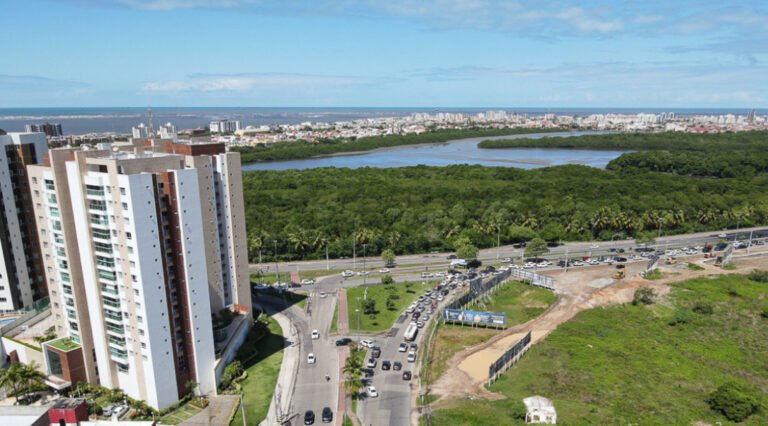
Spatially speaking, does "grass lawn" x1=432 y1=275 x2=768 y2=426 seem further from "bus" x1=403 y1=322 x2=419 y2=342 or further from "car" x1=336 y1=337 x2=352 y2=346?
"car" x1=336 y1=337 x2=352 y2=346

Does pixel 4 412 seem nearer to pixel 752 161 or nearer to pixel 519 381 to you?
pixel 519 381

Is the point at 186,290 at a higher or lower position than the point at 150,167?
lower

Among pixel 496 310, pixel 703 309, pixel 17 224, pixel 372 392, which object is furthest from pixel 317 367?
pixel 703 309

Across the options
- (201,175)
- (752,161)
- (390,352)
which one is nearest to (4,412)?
(201,175)

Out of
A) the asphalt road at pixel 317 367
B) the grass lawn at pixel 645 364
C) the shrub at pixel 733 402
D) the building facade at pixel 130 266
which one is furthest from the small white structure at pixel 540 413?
the building facade at pixel 130 266

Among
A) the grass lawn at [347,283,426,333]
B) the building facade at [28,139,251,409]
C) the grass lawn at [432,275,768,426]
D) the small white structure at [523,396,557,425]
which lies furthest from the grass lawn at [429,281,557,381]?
the building facade at [28,139,251,409]

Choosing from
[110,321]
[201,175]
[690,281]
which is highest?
[201,175]
